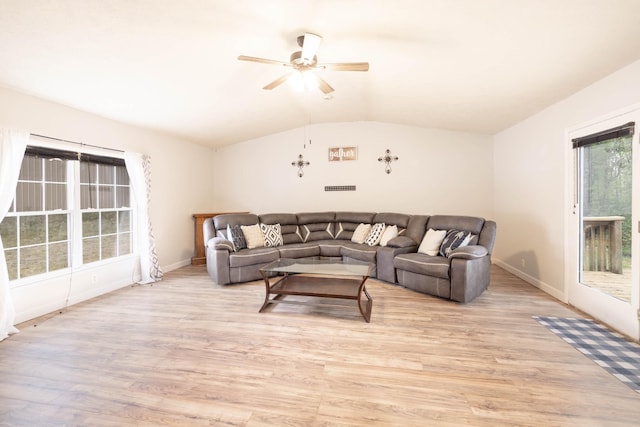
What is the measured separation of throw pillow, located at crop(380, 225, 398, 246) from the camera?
4.59m

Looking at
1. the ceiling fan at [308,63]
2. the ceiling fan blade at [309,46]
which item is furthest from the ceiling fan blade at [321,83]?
the ceiling fan blade at [309,46]

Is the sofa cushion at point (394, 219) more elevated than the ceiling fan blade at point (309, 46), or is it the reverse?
the ceiling fan blade at point (309, 46)

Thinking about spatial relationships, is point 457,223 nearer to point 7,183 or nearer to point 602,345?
point 602,345

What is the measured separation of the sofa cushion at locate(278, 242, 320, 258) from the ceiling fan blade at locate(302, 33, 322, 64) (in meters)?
2.87

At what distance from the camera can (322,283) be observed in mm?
3279

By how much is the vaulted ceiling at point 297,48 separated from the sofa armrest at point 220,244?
74.9 inches

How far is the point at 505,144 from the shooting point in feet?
15.6

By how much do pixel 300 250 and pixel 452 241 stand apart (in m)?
2.31

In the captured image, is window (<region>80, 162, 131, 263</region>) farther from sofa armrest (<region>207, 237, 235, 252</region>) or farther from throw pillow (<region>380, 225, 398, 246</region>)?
throw pillow (<region>380, 225, 398, 246</region>)

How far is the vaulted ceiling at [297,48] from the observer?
1.97 meters

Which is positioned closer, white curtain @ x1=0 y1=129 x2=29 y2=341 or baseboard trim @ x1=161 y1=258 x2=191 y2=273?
white curtain @ x1=0 y1=129 x2=29 y2=341

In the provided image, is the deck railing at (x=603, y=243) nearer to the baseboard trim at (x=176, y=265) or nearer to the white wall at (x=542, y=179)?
the white wall at (x=542, y=179)

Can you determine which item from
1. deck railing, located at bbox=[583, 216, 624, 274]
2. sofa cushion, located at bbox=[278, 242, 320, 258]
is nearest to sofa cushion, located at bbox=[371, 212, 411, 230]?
sofa cushion, located at bbox=[278, 242, 320, 258]

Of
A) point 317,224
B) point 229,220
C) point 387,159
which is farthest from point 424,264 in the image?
point 229,220
